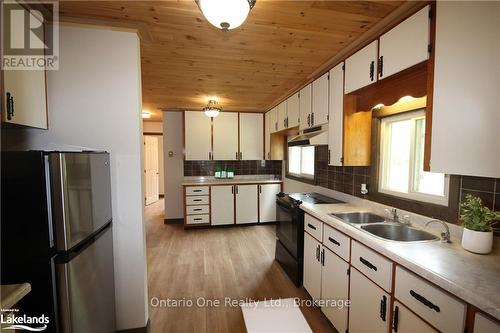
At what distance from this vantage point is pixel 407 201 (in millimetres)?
1813

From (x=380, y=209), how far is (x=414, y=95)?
3.41 ft

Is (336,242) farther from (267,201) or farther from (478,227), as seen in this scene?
(267,201)

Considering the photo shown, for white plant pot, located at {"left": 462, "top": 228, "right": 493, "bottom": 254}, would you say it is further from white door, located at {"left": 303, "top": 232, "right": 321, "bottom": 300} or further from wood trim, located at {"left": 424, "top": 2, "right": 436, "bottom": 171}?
white door, located at {"left": 303, "top": 232, "right": 321, "bottom": 300}

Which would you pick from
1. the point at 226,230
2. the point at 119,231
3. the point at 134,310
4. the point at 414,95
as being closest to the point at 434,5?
the point at 414,95

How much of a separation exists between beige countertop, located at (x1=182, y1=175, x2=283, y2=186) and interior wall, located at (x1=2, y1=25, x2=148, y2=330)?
8.17ft

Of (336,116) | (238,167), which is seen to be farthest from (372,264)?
(238,167)

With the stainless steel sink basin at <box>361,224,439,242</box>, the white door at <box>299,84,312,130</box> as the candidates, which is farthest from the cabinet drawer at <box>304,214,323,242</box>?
the white door at <box>299,84,312,130</box>

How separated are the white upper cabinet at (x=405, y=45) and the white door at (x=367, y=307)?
1426mm

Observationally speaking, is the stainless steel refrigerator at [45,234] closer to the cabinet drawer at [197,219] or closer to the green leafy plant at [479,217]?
the green leafy plant at [479,217]

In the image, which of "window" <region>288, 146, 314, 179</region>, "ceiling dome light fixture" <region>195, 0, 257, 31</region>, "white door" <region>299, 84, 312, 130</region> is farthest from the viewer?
"window" <region>288, 146, 314, 179</region>

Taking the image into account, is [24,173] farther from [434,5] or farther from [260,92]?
[260,92]

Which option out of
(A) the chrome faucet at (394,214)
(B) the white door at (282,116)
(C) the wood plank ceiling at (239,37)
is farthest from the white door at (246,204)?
(A) the chrome faucet at (394,214)

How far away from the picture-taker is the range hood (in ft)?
7.94

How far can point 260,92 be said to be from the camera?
3412 mm
